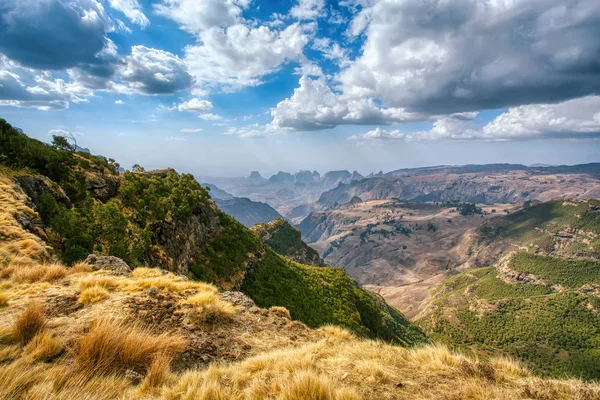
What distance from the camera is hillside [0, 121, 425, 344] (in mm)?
18586

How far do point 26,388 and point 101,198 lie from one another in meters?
29.9

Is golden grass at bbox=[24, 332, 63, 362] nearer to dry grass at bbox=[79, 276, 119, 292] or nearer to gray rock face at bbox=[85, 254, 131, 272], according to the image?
dry grass at bbox=[79, 276, 119, 292]

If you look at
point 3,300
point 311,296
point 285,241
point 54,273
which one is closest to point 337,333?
point 3,300

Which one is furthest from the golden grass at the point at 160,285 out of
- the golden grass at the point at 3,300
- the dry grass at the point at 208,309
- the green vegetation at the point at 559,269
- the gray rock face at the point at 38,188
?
the green vegetation at the point at 559,269

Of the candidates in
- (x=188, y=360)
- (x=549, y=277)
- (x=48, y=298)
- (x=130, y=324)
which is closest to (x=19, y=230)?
(x=48, y=298)

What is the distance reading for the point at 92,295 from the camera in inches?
338

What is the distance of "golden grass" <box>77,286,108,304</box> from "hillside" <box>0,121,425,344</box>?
8088 mm

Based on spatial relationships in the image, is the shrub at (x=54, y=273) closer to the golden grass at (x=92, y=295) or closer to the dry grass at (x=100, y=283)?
the dry grass at (x=100, y=283)

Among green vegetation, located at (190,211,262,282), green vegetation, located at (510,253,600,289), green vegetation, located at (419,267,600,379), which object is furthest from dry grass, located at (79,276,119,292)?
green vegetation, located at (510,253,600,289)

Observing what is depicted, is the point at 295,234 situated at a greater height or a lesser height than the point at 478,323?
greater

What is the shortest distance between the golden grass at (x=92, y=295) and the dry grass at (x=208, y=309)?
252 cm

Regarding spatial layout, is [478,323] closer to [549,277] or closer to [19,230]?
[549,277]

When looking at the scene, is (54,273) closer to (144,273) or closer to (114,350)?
(144,273)

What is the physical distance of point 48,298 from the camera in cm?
812
